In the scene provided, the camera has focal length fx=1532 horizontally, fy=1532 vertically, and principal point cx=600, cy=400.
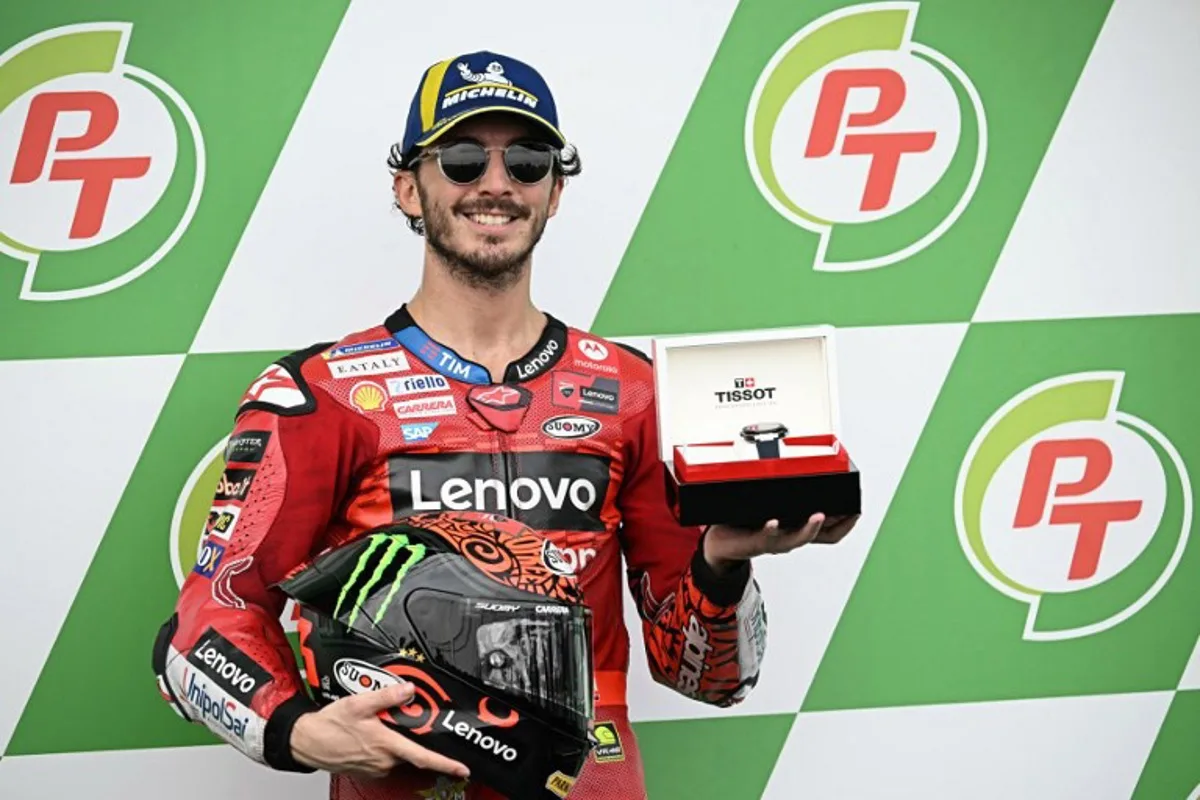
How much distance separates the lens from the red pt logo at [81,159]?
7.84 feet

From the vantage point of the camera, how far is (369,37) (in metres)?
2.44

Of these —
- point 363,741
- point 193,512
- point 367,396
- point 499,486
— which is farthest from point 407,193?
point 363,741

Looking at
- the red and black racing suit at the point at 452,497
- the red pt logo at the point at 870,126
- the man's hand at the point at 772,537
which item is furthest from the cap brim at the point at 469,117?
the red pt logo at the point at 870,126

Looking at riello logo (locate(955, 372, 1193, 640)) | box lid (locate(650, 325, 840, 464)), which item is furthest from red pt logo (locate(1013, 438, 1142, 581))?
box lid (locate(650, 325, 840, 464))

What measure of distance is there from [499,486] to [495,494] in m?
0.01

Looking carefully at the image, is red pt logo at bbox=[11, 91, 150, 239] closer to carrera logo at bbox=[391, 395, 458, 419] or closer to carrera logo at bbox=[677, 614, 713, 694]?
carrera logo at bbox=[391, 395, 458, 419]

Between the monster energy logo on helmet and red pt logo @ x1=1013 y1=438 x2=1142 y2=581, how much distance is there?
1341 mm

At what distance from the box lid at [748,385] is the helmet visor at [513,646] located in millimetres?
281

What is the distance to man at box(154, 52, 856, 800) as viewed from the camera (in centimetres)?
188

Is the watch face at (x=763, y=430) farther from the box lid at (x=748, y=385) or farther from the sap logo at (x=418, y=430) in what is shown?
the sap logo at (x=418, y=430)

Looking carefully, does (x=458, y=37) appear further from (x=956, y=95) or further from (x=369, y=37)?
(x=956, y=95)

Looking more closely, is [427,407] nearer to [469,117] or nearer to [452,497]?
[452,497]

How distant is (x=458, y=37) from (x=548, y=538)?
94cm

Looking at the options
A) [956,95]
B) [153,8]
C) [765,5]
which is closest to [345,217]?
[153,8]
